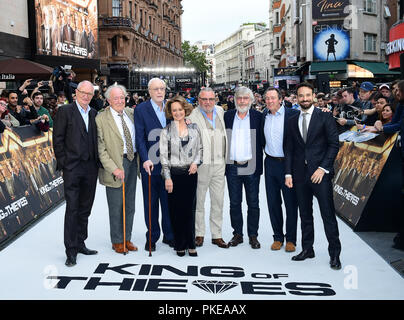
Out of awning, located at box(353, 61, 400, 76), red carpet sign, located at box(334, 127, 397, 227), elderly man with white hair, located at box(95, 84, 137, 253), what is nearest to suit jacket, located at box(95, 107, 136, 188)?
elderly man with white hair, located at box(95, 84, 137, 253)

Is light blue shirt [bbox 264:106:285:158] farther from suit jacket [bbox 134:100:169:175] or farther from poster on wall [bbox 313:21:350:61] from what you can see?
poster on wall [bbox 313:21:350:61]

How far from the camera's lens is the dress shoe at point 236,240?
6230 millimetres

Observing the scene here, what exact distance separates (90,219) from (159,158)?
8.08ft

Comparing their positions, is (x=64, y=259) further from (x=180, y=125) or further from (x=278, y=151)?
(x=278, y=151)

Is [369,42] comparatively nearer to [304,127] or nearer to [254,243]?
[254,243]

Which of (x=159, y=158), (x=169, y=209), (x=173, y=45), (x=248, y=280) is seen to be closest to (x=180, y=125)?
(x=159, y=158)

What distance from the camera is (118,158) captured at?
583 centimetres

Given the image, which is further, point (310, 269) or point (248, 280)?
point (310, 269)

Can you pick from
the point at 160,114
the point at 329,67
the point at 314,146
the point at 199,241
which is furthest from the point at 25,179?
the point at 329,67

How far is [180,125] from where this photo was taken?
18.7 feet

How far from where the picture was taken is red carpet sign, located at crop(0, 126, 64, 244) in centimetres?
665

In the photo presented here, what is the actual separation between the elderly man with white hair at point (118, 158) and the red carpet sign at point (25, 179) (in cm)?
157

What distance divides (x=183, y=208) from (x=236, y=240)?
97 cm

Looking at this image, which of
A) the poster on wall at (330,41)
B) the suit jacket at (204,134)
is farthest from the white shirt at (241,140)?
the poster on wall at (330,41)
